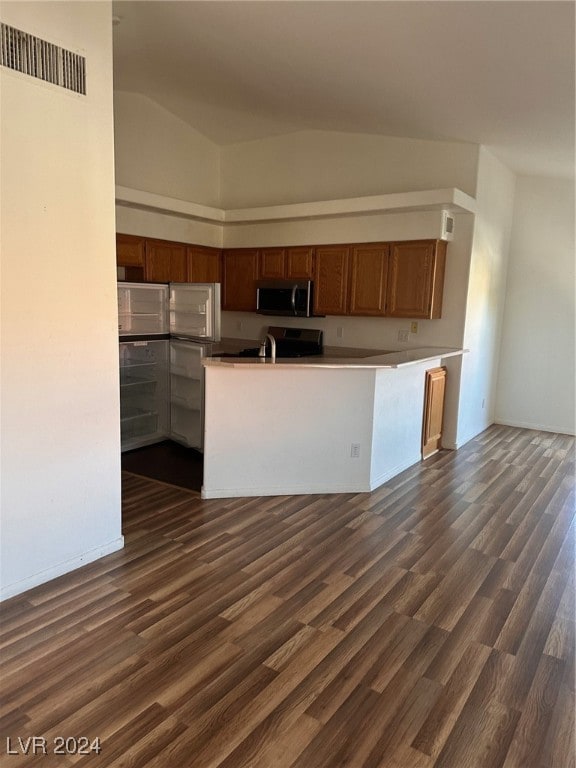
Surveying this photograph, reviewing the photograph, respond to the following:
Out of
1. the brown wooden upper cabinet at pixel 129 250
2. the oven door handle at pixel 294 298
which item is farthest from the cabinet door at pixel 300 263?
the brown wooden upper cabinet at pixel 129 250

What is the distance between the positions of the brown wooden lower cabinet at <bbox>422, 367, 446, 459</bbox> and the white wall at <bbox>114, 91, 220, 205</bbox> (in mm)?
3571

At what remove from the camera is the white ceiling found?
270cm

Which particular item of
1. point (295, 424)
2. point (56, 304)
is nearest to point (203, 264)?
point (295, 424)

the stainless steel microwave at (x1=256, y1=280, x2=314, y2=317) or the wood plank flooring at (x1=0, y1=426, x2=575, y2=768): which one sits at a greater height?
the stainless steel microwave at (x1=256, y1=280, x2=314, y2=317)

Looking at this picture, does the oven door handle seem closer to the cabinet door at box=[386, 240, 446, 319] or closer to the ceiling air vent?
the cabinet door at box=[386, 240, 446, 319]

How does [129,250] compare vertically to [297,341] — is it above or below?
above

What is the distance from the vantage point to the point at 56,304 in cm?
266

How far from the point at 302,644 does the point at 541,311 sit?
5372 millimetres

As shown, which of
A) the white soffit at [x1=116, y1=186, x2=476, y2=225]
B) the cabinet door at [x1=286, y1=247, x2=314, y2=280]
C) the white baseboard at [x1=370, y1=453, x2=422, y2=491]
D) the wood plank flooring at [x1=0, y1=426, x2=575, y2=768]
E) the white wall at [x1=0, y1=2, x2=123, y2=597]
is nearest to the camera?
the wood plank flooring at [x1=0, y1=426, x2=575, y2=768]

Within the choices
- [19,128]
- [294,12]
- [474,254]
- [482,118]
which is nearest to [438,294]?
[474,254]

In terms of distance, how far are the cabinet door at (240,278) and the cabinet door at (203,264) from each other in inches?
3.2

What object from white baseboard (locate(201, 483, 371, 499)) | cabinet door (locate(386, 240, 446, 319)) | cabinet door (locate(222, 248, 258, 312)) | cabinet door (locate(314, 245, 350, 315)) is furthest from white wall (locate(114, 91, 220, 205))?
white baseboard (locate(201, 483, 371, 499))

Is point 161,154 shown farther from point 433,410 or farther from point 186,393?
point 433,410

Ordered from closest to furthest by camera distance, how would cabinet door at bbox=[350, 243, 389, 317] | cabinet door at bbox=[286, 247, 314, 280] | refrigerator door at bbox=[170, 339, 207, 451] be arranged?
refrigerator door at bbox=[170, 339, 207, 451] → cabinet door at bbox=[350, 243, 389, 317] → cabinet door at bbox=[286, 247, 314, 280]
